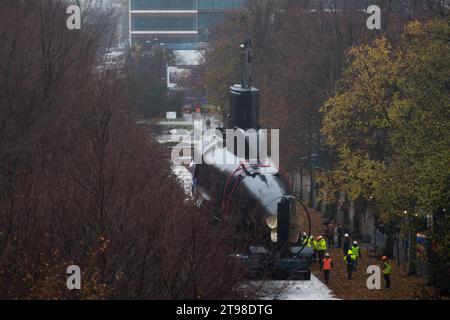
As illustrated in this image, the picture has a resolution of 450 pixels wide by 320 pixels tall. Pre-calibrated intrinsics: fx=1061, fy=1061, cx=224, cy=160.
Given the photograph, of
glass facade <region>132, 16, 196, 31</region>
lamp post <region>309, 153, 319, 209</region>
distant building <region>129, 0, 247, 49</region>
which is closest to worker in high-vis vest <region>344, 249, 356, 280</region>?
lamp post <region>309, 153, 319, 209</region>

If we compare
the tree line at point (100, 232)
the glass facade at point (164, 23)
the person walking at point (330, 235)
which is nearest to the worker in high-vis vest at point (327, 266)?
the tree line at point (100, 232)

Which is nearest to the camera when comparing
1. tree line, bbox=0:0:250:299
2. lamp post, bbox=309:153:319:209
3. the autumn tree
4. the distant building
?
tree line, bbox=0:0:250:299

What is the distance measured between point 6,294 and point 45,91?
488 inches

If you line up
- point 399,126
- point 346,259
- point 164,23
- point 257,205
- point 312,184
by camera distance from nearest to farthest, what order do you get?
point 257,205 < point 346,259 < point 399,126 < point 312,184 < point 164,23

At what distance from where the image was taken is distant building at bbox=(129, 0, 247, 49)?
129 meters

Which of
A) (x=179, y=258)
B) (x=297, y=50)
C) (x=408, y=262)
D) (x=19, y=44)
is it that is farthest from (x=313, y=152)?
(x=179, y=258)

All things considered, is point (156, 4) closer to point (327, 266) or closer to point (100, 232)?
point (327, 266)

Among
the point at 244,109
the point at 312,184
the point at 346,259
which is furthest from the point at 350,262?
the point at 312,184

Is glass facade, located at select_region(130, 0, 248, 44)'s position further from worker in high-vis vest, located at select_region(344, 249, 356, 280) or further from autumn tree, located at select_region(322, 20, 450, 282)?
worker in high-vis vest, located at select_region(344, 249, 356, 280)

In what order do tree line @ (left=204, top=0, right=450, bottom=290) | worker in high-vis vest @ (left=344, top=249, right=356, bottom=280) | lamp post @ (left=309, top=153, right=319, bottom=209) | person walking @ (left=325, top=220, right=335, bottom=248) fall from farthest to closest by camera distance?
lamp post @ (left=309, top=153, right=319, bottom=209)
person walking @ (left=325, top=220, right=335, bottom=248)
worker in high-vis vest @ (left=344, top=249, right=356, bottom=280)
tree line @ (left=204, top=0, right=450, bottom=290)

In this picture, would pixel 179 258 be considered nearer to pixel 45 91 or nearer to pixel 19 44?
pixel 45 91

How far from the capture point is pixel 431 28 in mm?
30188

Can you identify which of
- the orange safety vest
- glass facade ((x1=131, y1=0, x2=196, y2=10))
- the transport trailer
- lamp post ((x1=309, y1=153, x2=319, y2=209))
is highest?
glass facade ((x1=131, y1=0, x2=196, y2=10))

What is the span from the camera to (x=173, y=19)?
130250 mm
